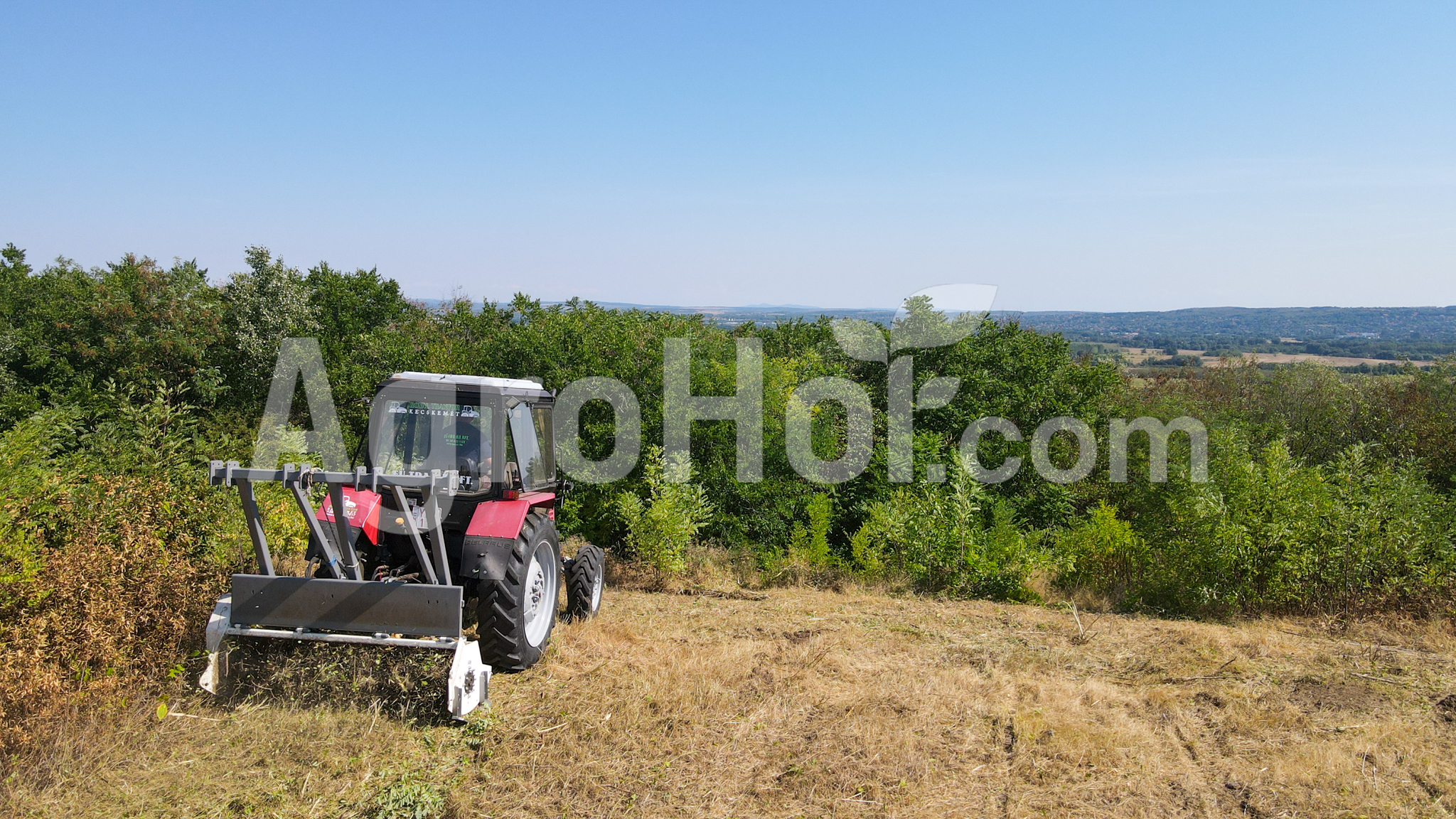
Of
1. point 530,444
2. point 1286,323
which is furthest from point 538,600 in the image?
point 1286,323

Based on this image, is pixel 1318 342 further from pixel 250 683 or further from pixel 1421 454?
pixel 250 683

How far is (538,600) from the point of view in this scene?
5.78 m

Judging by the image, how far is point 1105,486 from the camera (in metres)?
20.2

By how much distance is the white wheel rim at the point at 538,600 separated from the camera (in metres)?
5.59

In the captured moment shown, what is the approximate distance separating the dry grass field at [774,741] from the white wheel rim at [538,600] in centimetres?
26

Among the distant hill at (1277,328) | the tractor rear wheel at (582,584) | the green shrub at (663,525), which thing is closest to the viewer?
the tractor rear wheel at (582,584)

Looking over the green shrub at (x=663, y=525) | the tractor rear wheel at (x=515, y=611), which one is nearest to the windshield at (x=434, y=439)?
the tractor rear wheel at (x=515, y=611)

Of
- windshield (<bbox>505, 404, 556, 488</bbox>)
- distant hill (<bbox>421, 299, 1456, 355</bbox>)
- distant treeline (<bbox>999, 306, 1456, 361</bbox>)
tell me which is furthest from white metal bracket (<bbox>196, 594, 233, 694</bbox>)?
distant treeline (<bbox>999, 306, 1456, 361</bbox>)

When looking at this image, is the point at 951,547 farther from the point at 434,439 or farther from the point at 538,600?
the point at 434,439

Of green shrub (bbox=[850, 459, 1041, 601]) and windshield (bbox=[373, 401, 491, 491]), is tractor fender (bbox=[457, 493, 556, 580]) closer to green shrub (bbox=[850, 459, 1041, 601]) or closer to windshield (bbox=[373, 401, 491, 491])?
windshield (bbox=[373, 401, 491, 491])

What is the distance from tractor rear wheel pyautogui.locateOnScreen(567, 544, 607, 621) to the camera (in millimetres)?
6676

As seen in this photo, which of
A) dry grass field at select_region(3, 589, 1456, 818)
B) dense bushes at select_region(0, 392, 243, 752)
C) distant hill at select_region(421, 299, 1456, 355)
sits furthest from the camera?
distant hill at select_region(421, 299, 1456, 355)

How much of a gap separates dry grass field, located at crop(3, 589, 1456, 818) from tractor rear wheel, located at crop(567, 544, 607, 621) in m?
0.32

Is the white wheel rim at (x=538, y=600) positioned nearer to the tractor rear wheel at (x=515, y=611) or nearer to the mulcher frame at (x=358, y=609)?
the tractor rear wheel at (x=515, y=611)
